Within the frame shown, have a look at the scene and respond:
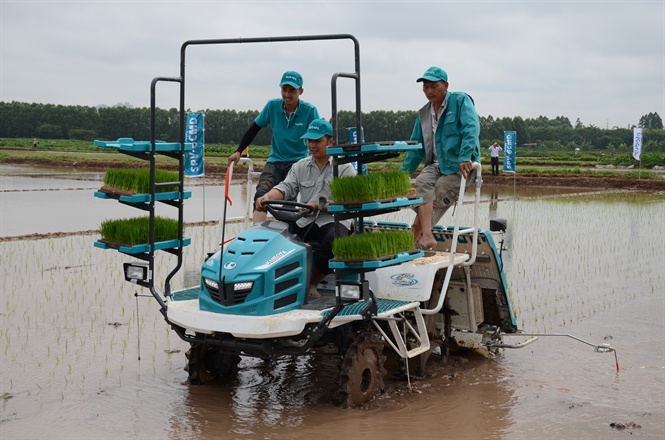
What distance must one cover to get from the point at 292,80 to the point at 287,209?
3.98 feet

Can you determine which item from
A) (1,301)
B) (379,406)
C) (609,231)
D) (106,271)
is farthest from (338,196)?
(609,231)

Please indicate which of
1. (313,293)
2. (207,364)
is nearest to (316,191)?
(313,293)

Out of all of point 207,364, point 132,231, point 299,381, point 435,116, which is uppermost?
point 435,116

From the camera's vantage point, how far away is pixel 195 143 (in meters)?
17.5

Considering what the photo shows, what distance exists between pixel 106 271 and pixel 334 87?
6772 millimetres

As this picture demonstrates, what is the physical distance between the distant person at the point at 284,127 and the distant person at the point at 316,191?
0.56 metres

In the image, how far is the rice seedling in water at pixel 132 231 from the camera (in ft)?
20.9

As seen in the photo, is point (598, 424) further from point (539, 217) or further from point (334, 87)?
point (539, 217)

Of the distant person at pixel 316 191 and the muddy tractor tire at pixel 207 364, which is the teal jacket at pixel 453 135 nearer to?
the distant person at pixel 316 191

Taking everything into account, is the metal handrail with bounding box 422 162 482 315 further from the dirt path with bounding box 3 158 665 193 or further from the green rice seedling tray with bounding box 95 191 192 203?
the dirt path with bounding box 3 158 665 193

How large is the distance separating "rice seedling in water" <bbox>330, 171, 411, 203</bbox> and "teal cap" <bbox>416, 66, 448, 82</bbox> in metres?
1.52

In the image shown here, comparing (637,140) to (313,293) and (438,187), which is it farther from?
(313,293)

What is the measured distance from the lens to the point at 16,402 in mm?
5930

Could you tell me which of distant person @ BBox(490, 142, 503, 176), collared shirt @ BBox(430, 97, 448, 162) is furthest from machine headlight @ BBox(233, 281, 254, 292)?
distant person @ BBox(490, 142, 503, 176)
